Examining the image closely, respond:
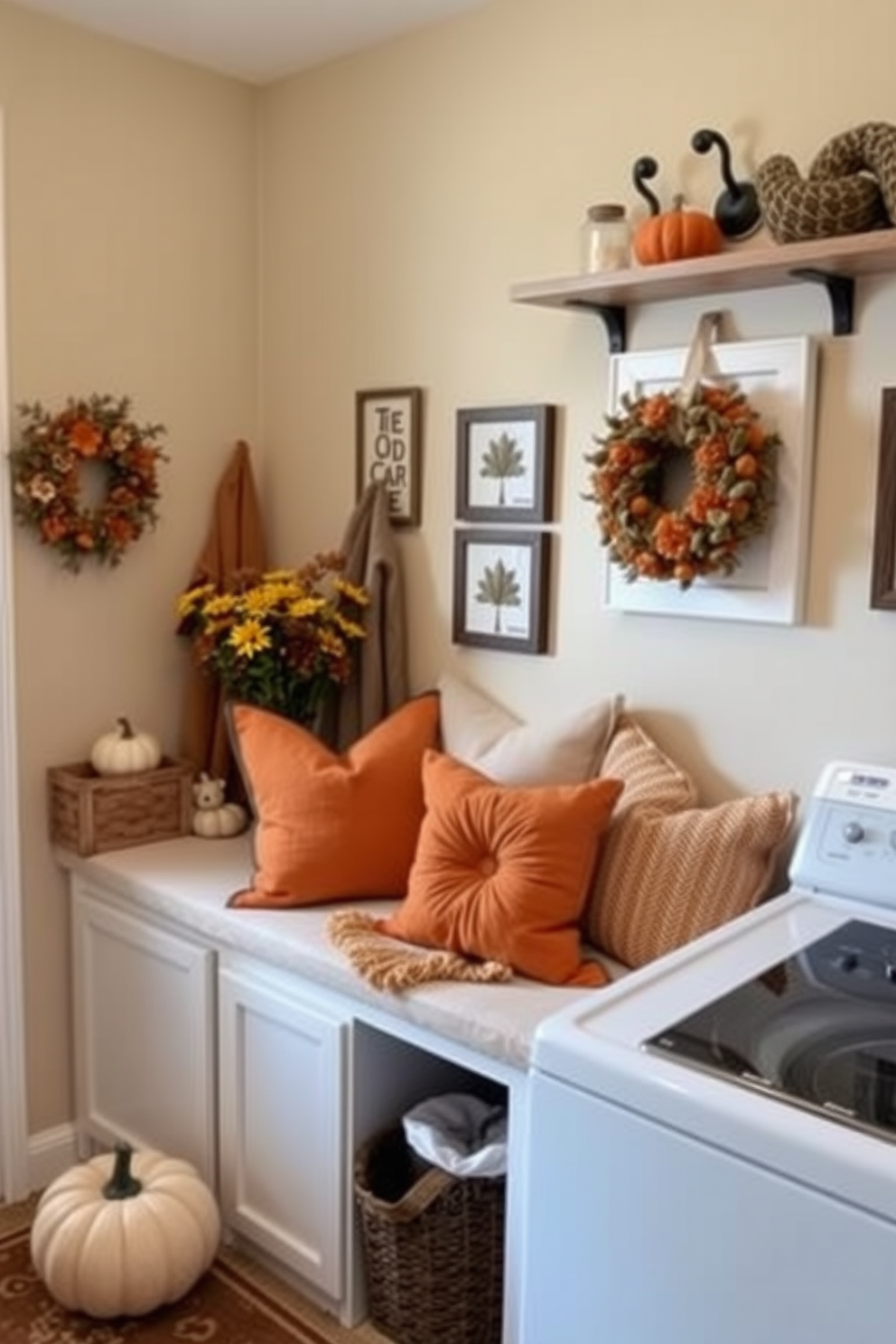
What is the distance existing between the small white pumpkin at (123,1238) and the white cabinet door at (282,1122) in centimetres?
11

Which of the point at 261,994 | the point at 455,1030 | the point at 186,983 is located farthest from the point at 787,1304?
the point at 186,983

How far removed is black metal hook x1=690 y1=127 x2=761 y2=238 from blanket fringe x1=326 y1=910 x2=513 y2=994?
1.32 m

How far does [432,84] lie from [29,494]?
47.8 inches

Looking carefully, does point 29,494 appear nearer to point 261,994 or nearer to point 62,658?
point 62,658

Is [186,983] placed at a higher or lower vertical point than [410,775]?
lower

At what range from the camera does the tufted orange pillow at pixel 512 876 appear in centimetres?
201

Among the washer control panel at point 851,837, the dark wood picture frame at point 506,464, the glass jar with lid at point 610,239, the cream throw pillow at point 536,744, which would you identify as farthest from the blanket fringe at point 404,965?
the glass jar with lid at point 610,239

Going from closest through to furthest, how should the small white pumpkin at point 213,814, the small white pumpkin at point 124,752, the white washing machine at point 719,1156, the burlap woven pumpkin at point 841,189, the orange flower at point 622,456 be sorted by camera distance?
the white washing machine at point 719,1156 < the burlap woven pumpkin at point 841,189 < the orange flower at point 622,456 < the small white pumpkin at point 124,752 < the small white pumpkin at point 213,814

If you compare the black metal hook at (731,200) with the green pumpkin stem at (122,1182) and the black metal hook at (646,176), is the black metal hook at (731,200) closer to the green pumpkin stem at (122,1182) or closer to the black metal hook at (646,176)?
the black metal hook at (646,176)

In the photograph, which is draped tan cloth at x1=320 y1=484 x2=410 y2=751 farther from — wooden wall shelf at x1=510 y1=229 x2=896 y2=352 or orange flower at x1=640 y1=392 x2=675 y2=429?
orange flower at x1=640 y1=392 x2=675 y2=429

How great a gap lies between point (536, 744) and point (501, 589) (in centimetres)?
37

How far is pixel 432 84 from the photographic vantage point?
2.58 meters

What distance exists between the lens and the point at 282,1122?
2273 millimetres

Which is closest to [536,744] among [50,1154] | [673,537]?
[673,537]
